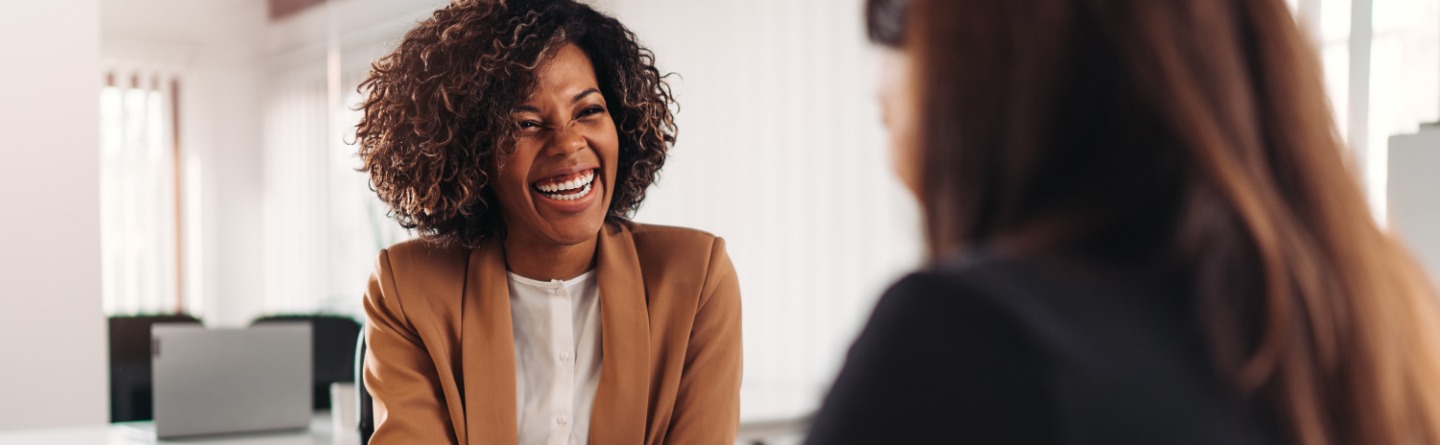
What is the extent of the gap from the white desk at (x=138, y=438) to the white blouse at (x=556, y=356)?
37.0 inches

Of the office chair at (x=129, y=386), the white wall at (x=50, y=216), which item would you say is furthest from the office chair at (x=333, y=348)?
the white wall at (x=50, y=216)

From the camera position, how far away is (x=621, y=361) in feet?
5.27

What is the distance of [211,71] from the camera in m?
7.47

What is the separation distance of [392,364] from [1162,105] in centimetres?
120

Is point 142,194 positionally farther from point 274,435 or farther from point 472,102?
point 472,102

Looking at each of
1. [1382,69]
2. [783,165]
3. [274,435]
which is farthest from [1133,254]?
[783,165]

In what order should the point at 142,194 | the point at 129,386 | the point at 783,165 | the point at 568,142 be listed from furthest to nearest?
the point at 142,194
the point at 783,165
the point at 129,386
the point at 568,142

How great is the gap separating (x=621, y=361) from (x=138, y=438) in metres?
1.45

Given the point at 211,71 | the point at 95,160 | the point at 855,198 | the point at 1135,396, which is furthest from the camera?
the point at 211,71

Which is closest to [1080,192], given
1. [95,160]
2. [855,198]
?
[95,160]

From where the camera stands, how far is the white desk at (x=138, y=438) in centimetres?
244

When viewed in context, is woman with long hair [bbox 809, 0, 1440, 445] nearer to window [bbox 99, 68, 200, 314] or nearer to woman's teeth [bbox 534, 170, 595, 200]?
woman's teeth [bbox 534, 170, 595, 200]

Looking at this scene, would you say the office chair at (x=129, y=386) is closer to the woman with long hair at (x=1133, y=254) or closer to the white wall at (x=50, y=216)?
the white wall at (x=50, y=216)

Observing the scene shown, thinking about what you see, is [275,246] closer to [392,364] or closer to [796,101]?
[796,101]
